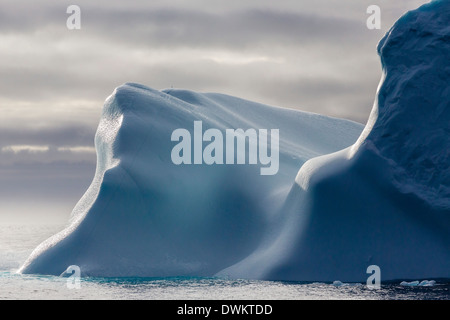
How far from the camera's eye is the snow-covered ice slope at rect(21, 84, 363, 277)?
2450 centimetres

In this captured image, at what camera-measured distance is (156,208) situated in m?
25.7

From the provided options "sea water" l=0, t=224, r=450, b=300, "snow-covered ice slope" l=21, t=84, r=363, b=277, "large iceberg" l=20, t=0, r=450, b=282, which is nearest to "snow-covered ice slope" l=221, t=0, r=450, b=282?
"large iceberg" l=20, t=0, r=450, b=282

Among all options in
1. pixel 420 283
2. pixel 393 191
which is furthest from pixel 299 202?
pixel 420 283

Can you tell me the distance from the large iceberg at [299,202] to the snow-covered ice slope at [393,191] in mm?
34

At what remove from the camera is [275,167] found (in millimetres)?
28531

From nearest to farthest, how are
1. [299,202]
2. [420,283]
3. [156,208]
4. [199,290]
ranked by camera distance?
[199,290] → [420,283] → [299,202] → [156,208]

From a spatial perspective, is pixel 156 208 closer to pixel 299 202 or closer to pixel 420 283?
pixel 299 202

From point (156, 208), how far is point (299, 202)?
17.3 feet

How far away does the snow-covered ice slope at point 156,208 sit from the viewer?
24500 millimetres

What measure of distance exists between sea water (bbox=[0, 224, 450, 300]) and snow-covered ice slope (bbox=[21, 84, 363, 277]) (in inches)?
48.3

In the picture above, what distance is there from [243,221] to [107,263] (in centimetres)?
516

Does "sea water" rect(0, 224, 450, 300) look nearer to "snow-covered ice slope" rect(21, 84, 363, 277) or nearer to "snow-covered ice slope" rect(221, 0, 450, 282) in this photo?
"snow-covered ice slope" rect(221, 0, 450, 282)
